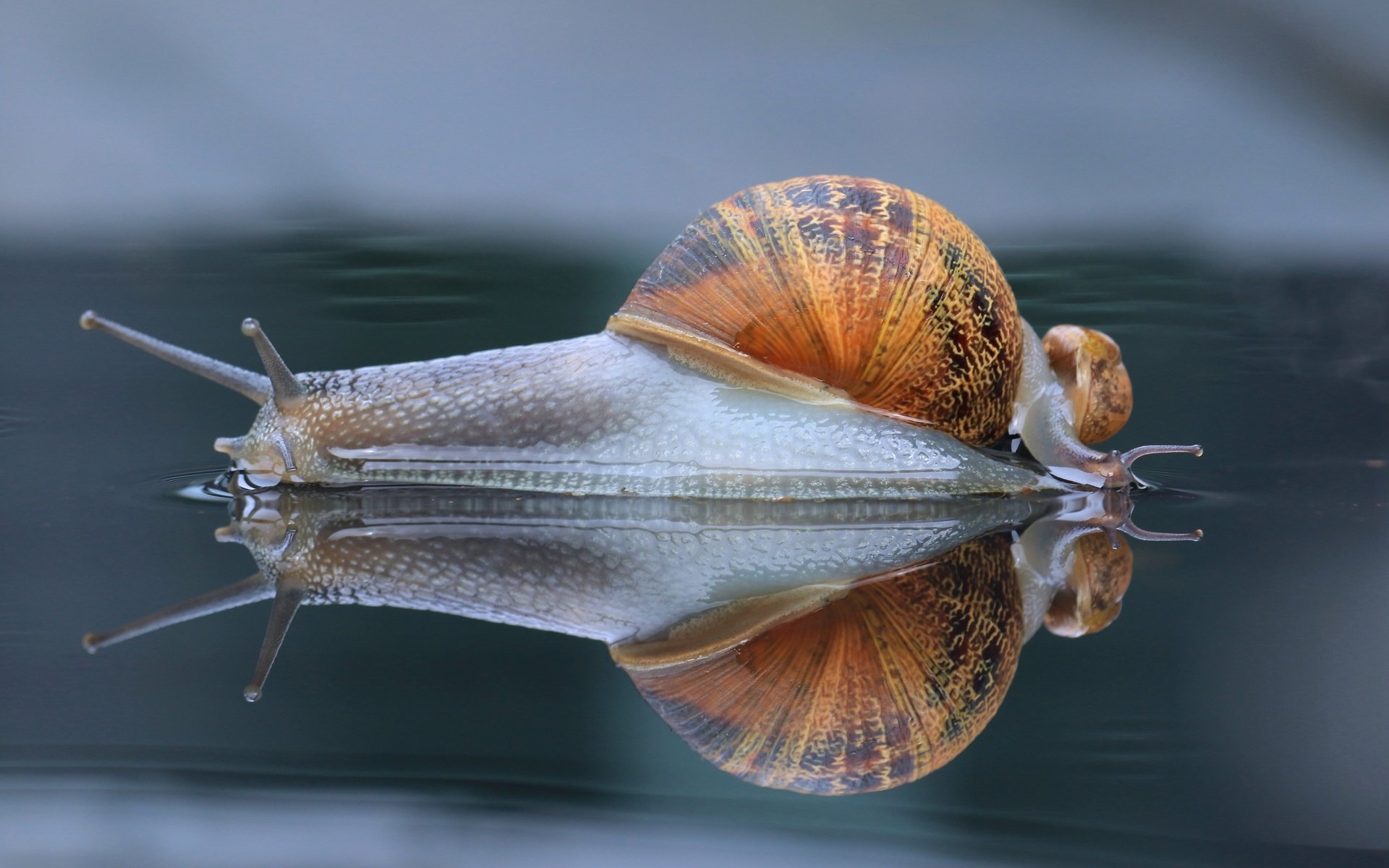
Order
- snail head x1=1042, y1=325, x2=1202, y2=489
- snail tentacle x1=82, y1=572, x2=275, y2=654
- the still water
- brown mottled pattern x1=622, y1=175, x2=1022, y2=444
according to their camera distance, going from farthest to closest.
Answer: snail head x1=1042, y1=325, x2=1202, y2=489, brown mottled pattern x1=622, y1=175, x2=1022, y2=444, snail tentacle x1=82, y1=572, x2=275, y2=654, the still water

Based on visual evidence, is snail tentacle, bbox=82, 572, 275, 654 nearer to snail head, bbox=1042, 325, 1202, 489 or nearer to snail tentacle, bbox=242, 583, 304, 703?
snail tentacle, bbox=242, 583, 304, 703

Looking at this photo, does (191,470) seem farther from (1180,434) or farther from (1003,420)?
(1180,434)

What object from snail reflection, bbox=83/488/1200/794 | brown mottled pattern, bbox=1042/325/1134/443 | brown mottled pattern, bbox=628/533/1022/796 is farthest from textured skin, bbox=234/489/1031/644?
brown mottled pattern, bbox=1042/325/1134/443

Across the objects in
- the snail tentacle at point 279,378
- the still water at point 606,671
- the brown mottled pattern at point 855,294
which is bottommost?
the still water at point 606,671

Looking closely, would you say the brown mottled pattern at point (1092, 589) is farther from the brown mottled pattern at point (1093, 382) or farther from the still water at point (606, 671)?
the brown mottled pattern at point (1093, 382)

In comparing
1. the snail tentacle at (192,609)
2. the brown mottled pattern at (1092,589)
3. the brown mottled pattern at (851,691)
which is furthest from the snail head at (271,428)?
the brown mottled pattern at (1092,589)

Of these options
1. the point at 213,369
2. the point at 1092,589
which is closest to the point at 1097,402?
the point at 1092,589

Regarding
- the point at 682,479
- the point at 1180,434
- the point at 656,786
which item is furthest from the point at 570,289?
the point at 656,786
